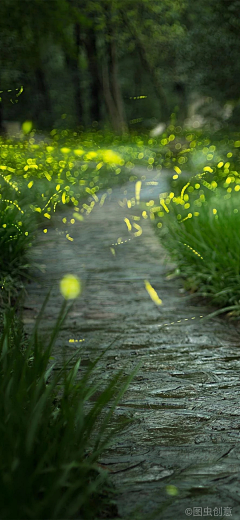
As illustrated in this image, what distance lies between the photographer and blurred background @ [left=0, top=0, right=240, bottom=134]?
8.06m

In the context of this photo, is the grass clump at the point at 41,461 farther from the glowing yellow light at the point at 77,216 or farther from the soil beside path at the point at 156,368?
the glowing yellow light at the point at 77,216

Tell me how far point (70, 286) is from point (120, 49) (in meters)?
25.2

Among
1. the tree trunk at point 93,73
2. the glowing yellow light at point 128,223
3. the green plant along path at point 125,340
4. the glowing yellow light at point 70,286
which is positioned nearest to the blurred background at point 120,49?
the tree trunk at point 93,73

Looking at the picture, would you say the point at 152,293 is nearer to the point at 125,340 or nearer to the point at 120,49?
the point at 125,340

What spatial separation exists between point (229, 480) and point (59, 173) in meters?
9.54

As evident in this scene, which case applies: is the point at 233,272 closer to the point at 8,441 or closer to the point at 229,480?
the point at 229,480

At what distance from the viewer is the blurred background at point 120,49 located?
806 cm

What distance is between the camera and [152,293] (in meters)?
5.73

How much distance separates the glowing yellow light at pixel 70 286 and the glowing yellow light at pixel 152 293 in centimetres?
65

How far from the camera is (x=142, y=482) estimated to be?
232cm

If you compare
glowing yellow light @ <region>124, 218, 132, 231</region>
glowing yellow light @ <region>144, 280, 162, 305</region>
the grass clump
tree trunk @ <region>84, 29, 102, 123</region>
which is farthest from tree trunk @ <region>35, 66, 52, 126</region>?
the grass clump

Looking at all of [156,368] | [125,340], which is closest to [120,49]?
[125,340]

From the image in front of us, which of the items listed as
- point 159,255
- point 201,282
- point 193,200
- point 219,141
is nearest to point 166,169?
point 219,141

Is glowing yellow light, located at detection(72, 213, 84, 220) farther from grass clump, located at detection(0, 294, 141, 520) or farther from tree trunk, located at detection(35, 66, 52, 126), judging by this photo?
tree trunk, located at detection(35, 66, 52, 126)
